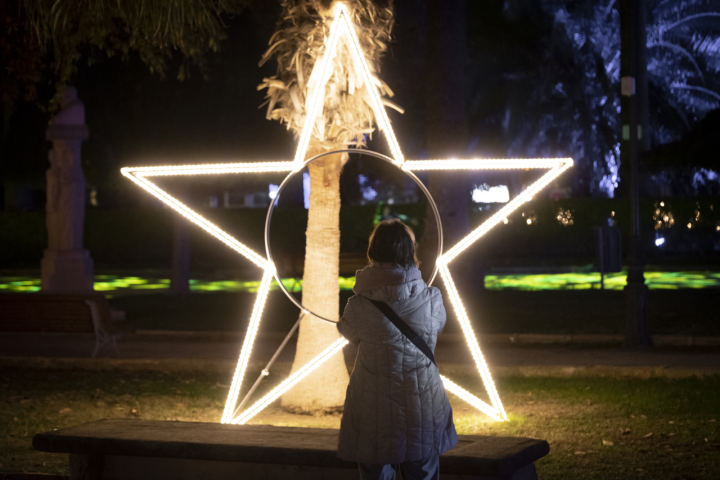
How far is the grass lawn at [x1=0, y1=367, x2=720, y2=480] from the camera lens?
6.16 meters

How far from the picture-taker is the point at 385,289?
408 centimetres

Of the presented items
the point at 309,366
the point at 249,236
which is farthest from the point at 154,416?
the point at 249,236

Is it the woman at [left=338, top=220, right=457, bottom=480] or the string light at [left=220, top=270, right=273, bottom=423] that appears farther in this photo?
the string light at [left=220, top=270, right=273, bottom=423]

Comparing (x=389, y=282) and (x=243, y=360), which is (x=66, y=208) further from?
(x=389, y=282)

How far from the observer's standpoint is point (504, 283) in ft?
73.6

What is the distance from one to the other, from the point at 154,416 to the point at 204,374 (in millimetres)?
2422

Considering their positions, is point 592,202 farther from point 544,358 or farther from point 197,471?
point 197,471

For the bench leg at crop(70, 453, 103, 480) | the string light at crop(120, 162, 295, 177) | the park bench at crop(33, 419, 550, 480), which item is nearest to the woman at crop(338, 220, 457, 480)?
the park bench at crop(33, 419, 550, 480)

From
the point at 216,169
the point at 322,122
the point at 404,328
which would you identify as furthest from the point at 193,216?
the point at 404,328

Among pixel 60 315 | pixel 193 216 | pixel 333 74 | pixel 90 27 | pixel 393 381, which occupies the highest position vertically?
pixel 90 27

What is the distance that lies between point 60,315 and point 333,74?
6.32m

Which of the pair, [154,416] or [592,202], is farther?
[592,202]

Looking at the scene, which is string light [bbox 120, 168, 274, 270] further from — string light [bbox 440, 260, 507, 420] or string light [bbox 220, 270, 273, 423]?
string light [bbox 440, 260, 507, 420]

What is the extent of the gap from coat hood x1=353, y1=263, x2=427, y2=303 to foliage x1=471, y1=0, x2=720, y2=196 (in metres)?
28.9
